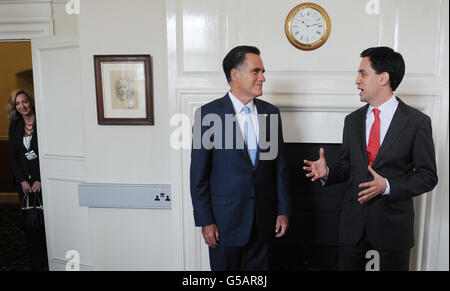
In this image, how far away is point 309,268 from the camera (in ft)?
7.77

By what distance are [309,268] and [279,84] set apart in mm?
1294

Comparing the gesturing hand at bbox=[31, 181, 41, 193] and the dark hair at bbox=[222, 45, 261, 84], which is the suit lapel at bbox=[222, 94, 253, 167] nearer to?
the dark hair at bbox=[222, 45, 261, 84]

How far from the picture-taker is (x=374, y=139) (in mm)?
1637

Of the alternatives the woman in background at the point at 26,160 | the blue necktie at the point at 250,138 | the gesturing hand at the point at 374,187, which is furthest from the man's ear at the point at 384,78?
the woman in background at the point at 26,160

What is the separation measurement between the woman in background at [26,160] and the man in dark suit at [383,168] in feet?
7.43

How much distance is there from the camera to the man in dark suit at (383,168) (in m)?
1.55

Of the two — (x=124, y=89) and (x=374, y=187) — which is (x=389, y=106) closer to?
(x=374, y=187)

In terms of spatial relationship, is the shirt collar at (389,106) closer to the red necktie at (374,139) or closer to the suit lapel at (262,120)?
the red necktie at (374,139)

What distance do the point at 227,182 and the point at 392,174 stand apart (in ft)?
2.58

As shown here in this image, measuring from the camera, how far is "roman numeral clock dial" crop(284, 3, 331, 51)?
2096 millimetres
